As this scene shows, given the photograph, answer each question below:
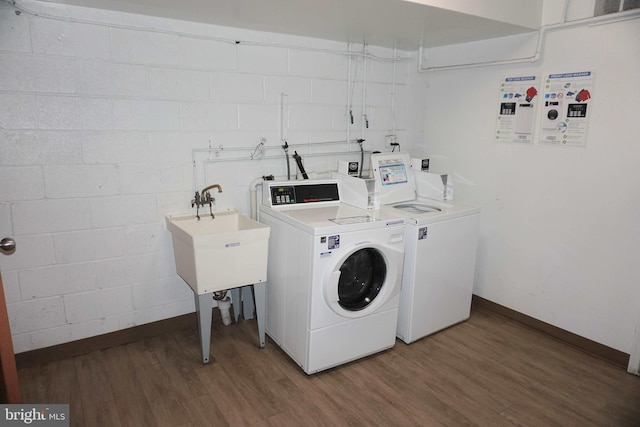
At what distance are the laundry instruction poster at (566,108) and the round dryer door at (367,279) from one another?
4.48 feet

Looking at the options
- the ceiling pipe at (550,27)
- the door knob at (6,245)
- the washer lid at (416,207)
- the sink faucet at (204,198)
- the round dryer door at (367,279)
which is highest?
the ceiling pipe at (550,27)

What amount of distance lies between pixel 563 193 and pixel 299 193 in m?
1.79

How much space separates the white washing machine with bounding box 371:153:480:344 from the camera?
2725 mm

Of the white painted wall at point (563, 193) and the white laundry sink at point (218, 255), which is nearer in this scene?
the white laundry sink at point (218, 255)

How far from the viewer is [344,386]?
7.92 feet

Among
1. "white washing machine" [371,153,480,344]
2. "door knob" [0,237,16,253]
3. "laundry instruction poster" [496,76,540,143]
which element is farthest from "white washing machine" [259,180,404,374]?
"door knob" [0,237,16,253]

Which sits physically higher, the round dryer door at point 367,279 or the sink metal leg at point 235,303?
the round dryer door at point 367,279

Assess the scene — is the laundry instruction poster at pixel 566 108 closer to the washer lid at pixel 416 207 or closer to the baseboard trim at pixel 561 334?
the washer lid at pixel 416 207

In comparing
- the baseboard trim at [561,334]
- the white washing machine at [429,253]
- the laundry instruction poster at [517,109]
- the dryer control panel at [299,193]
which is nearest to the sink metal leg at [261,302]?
the dryer control panel at [299,193]

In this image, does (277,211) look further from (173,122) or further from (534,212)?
(534,212)

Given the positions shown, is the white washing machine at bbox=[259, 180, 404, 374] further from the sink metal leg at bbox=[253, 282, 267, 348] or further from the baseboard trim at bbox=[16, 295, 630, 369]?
the baseboard trim at bbox=[16, 295, 630, 369]

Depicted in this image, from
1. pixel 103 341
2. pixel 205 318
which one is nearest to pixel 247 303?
pixel 205 318

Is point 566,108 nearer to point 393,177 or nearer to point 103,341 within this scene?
point 393,177

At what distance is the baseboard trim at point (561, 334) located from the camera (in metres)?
2.68
